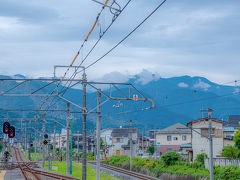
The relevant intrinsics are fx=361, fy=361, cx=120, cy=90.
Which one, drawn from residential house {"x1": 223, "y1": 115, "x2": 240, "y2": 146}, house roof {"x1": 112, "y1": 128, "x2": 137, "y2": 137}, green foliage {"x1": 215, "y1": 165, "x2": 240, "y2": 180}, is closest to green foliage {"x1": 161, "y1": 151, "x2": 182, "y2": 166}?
residential house {"x1": 223, "y1": 115, "x2": 240, "y2": 146}

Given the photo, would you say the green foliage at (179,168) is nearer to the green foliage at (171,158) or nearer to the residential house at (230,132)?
the green foliage at (171,158)

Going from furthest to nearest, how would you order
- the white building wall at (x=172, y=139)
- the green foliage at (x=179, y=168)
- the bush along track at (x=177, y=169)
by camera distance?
the white building wall at (x=172, y=139) → the bush along track at (x=177, y=169) → the green foliage at (x=179, y=168)

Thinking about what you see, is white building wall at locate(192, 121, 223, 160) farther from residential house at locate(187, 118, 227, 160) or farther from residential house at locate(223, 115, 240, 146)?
residential house at locate(223, 115, 240, 146)

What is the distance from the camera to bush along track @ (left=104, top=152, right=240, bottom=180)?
28.1 metres

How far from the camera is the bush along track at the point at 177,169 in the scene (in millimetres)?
28109

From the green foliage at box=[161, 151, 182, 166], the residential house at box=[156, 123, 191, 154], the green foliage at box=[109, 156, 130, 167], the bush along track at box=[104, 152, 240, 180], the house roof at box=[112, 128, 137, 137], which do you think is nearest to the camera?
the bush along track at box=[104, 152, 240, 180]

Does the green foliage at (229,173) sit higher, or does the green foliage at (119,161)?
the green foliage at (229,173)

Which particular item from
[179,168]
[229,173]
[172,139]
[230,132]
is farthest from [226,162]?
[172,139]

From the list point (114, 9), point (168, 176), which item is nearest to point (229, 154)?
point (168, 176)

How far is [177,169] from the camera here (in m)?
37.2

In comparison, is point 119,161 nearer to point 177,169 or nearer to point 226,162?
point 177,169

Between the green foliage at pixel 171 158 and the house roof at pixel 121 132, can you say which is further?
the house roof at pixel 121 132

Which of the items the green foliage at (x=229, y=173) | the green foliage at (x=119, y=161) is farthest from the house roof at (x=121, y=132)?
the green foliage at (x=229, y=173)

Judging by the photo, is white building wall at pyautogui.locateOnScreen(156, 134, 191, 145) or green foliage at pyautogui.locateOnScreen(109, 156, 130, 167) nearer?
green foliage at pyautogui.locateOnScreen(109, 156, 130, 167)
